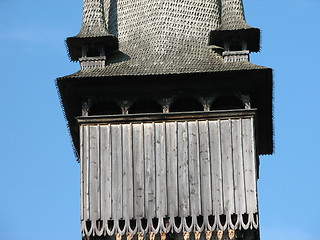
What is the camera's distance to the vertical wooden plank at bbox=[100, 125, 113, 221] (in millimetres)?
36875

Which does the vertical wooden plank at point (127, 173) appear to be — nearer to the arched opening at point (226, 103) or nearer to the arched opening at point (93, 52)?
the arched opening at point (226, 103)

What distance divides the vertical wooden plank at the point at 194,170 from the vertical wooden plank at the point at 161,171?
64 cm

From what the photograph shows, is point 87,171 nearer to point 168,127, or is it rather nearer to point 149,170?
point 149,170

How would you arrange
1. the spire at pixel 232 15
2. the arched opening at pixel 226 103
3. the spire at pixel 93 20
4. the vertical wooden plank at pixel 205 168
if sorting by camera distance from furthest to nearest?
the spire at pixel 93 20
the spire at pixel 232 15
the arched opening at pixel 226 103
the vertical wooden plank at pixel 205 168

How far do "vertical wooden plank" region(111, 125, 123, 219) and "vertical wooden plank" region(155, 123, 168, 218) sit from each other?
0.91m

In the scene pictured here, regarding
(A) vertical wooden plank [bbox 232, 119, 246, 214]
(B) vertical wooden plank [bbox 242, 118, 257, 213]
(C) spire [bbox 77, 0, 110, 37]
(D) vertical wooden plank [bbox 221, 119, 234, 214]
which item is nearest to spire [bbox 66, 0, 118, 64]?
(C) spire [bbox 77, 0, 110, 37]

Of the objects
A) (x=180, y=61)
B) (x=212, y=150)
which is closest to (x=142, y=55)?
(x=180, y=61)

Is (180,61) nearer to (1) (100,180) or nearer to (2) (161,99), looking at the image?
(2) (161,99)

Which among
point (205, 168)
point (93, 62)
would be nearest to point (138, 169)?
point (205, 168)

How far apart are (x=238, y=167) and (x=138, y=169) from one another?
247 centimetres

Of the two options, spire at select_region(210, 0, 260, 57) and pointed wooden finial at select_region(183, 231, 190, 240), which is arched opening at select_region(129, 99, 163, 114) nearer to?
spire at select_region(210, 0, 260, 57)

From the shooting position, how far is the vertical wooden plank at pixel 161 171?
36.8 meters

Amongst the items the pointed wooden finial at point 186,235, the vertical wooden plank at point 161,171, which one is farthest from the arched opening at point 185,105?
the pointed wooden finial at point 186,235

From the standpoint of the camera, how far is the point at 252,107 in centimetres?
3850
